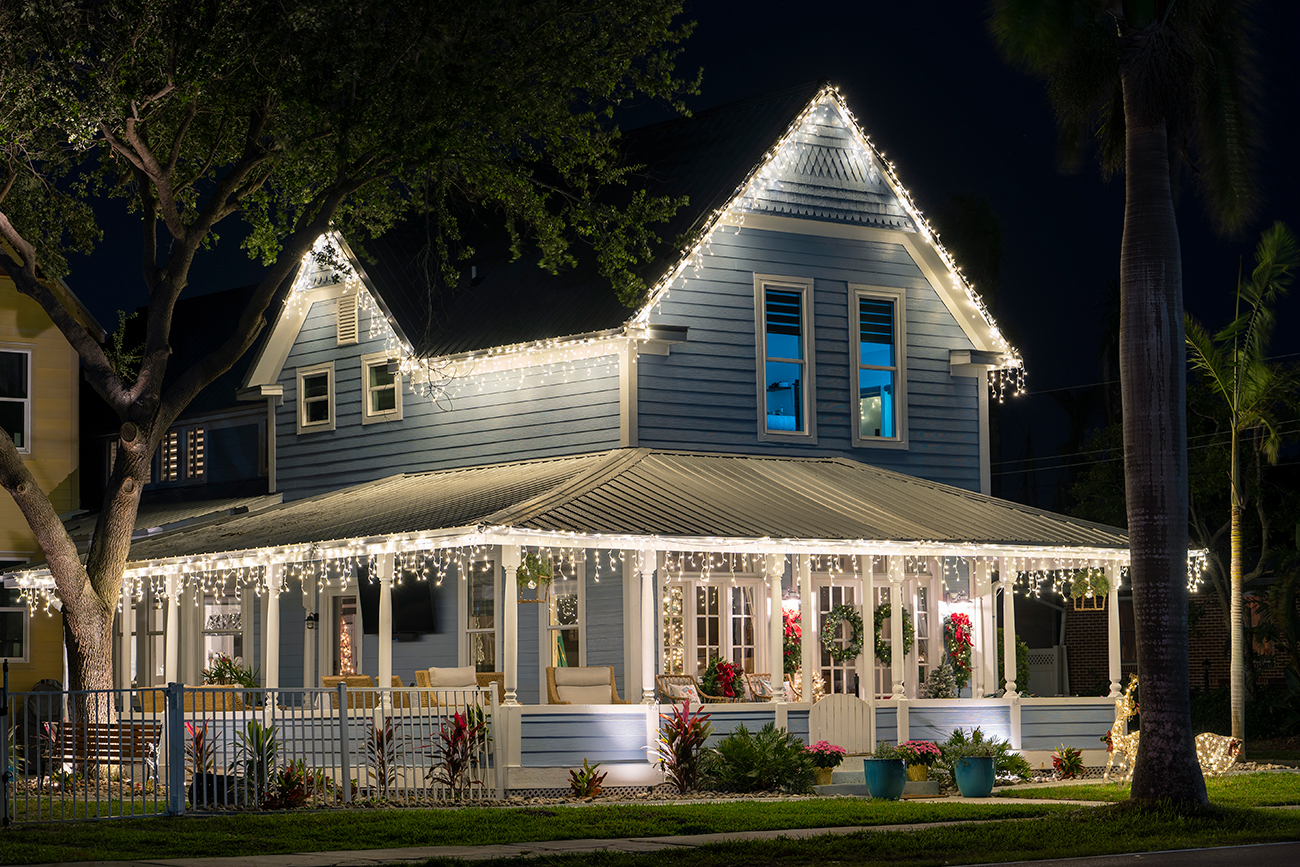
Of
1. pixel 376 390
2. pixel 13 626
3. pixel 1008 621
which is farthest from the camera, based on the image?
pixel 13 626

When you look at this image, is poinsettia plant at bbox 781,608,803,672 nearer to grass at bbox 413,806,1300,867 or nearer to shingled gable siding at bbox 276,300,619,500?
shingled gable siding at bbox 276,300,619,500

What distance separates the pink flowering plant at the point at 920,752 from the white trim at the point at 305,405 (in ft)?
36.6

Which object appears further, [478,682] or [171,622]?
[171,622]

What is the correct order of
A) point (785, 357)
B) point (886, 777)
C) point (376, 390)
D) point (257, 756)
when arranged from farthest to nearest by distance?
point (376, 390)
point (785, 357)
point (886, 777)
point (257, 756)

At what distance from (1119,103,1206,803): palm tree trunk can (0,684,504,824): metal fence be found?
22.5ft

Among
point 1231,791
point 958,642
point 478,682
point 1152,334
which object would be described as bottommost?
point 1231,791

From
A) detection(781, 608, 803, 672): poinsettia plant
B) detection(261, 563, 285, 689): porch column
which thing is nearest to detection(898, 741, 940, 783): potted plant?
detection(781, 608, 803, 672): poinsettia plant

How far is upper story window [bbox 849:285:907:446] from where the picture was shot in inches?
950

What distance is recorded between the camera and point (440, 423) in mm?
24891

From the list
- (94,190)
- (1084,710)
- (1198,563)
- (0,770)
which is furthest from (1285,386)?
(0,770)

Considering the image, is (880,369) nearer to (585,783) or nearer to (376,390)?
(376,390)

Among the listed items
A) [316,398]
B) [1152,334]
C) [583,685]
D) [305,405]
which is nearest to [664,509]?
[583,685]

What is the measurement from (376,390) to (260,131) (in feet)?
19.1

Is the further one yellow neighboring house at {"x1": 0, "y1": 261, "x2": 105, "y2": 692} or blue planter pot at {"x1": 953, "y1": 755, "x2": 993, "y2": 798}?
yellow neighboring house at {"x1": 0, "y1": 261, "x2": 105, "y2": 692}
